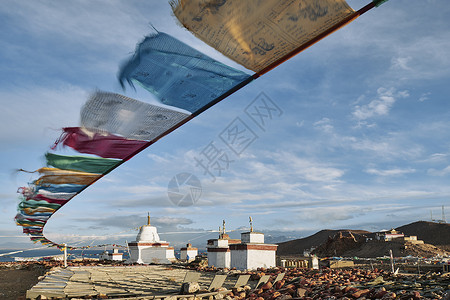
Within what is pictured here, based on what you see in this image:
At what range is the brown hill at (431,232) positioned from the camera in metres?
52.8

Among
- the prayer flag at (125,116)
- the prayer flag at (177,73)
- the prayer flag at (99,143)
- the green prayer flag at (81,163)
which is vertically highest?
the prayer flag at (177,73)

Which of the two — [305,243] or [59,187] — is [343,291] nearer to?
[59,187]

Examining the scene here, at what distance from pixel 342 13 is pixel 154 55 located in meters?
2.60

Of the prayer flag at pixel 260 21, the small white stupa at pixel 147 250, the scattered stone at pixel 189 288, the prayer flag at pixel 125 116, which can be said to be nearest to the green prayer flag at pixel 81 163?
the prayer flag at pixel 125 116

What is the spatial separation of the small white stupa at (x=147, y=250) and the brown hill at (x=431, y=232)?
44691 mm

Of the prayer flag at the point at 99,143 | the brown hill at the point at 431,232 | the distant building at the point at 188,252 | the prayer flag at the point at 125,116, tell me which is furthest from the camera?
the brown hill at the point at 431,232

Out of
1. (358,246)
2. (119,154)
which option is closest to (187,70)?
(119,154)

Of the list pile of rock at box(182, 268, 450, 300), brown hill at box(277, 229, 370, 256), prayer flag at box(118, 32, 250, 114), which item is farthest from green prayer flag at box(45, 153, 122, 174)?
brown hill at box(277, 229, 370, 256)

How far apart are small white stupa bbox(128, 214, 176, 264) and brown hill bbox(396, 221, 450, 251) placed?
44691mm

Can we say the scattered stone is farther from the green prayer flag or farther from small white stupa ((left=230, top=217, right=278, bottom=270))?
small white stupa ((left=230, top=217, right=278, bottom=270))

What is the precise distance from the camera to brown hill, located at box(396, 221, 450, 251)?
52800mm

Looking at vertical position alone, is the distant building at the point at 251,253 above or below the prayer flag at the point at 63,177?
below

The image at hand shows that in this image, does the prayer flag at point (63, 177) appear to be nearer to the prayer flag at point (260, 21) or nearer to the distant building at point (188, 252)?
the prayer flag at point (260, 21)

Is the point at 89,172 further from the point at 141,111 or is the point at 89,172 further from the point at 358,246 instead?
the point at 358,246
